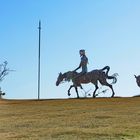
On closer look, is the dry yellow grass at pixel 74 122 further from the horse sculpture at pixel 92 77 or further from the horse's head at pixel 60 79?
the horse's head at pixel 60 79

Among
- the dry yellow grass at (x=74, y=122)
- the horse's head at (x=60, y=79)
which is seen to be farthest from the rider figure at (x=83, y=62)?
the dry yellow grass at (x=74, y=122)

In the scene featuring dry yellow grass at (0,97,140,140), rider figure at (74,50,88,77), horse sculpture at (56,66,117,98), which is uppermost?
rider figure at (74,50,88,77)

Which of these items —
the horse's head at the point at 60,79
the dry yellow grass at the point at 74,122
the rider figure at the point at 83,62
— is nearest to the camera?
the dry yellow grass at the point at 74,122

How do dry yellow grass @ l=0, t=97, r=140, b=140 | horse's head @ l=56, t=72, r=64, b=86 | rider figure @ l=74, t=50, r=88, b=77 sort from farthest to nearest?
horse's head @ l=56, t=72, r=64, b=86, rider figure @ l=74, t=50, r=88, b=77, dry yellow grass @ l=0, t=97, r=140, b=140

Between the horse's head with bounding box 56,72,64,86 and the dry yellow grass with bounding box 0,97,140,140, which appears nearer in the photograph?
the dry yellow grass with bounding box 0,97,140,140

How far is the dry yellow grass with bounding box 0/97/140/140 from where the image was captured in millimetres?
18844

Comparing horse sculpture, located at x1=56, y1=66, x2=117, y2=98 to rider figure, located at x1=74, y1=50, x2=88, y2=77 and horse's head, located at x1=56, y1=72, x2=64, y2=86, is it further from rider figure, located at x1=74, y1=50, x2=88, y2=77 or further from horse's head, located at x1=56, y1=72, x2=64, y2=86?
horse's head, located at x1=56, y1=72, x2=64, y2=86

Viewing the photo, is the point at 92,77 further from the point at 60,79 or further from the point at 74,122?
the point at 74,122

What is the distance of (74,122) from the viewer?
2238 cm

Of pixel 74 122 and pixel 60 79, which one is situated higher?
pixel 60 79

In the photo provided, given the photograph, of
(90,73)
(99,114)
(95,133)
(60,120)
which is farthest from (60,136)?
(90,73)

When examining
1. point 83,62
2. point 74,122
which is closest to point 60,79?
point 83,62

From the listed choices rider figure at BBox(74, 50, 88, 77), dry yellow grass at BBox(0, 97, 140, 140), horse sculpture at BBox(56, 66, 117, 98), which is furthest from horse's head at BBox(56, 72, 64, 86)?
dry yellow grass at BBox(0, 97, 140, 140)

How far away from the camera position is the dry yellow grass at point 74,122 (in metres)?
18.8
